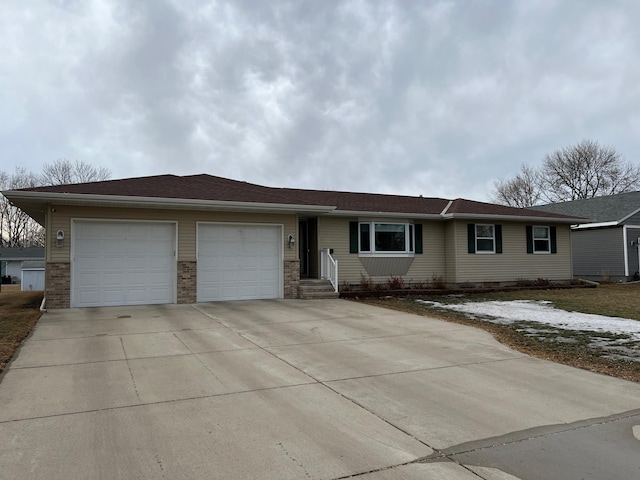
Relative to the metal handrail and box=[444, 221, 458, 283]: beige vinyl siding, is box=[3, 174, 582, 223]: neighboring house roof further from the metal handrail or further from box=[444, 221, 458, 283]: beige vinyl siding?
the metal handrail

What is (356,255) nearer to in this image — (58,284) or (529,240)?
(529,240)

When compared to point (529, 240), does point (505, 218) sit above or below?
above

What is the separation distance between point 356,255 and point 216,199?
5853 millimetres

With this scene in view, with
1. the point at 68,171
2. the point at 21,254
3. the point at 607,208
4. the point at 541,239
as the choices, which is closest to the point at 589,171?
the point at 607,208

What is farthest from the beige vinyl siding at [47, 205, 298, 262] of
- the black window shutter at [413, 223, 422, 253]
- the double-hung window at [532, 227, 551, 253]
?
the double-hung window at [532, 227, 551, 253]

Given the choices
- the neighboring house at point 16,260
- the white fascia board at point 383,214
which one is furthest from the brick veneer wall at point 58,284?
the neighboring house at point 16,260

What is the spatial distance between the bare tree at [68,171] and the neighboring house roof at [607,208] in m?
36.4

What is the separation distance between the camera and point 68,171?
38438 millimetres

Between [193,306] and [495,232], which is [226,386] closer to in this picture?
[193,306]

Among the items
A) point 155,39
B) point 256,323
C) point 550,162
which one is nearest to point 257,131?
point 155,39

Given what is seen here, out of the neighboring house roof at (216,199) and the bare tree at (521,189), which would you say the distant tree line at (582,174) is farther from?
the neighboring house roof at (216,199)

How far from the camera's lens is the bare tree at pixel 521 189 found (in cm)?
4281

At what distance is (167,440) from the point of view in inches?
142

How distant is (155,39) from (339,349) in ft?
37.8
